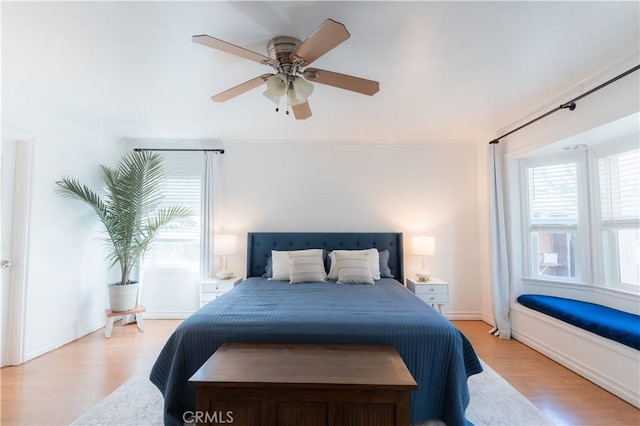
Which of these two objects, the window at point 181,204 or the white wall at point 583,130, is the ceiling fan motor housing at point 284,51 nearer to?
the white wall at point 583,130

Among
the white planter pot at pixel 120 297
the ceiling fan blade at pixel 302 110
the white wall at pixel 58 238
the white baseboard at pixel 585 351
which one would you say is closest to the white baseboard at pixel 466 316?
the white baseboard at pixel 585 351

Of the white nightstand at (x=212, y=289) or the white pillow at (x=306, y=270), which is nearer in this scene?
the white pillow at (x=306, y=270)

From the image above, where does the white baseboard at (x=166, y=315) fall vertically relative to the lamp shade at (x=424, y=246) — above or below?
below

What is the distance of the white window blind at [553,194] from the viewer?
133 inches

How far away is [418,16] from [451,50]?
49cm

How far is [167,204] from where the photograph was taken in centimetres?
431

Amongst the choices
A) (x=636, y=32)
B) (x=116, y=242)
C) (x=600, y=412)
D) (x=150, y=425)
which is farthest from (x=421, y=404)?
(x=116, y=242)

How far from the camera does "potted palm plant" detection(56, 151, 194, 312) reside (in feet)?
11.8

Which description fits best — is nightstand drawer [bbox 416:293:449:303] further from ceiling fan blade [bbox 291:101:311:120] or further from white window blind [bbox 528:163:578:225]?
ceiling fan blade [bbox 291:101:311:120]

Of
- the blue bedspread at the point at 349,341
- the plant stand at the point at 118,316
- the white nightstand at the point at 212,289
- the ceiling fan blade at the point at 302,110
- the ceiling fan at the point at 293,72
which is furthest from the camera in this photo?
the white nightstand at the point at 212,289

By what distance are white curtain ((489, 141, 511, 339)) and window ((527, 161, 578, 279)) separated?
0.37 meters

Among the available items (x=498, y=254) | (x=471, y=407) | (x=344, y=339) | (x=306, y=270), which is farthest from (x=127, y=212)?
(x=498, y=254)

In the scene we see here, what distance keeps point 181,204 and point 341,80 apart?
3264 millimetres

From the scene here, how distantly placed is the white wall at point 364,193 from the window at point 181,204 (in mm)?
455
